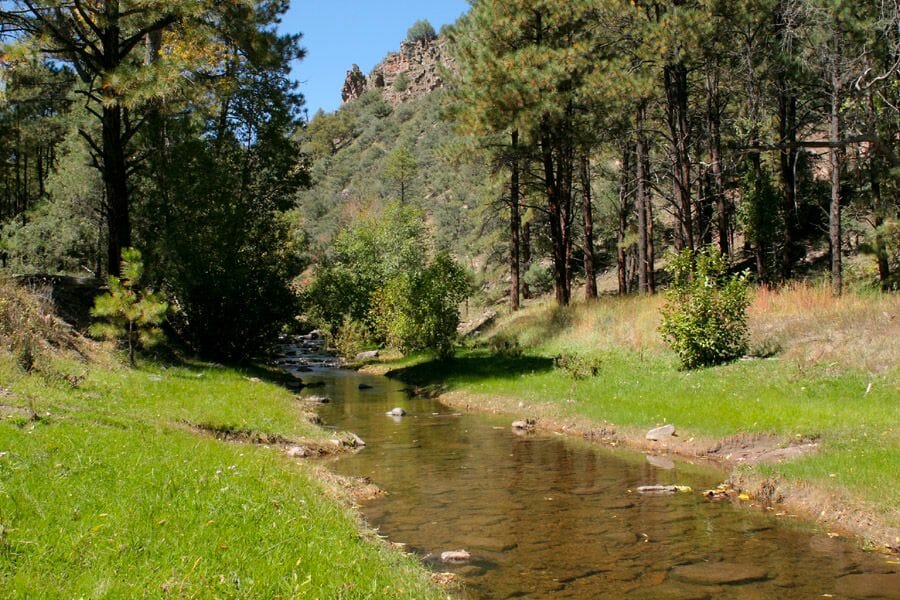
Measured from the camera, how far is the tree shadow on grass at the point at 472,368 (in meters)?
24.4

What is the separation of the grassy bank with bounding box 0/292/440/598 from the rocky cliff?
155565mm

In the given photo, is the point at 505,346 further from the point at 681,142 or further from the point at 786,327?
the point at 786,327

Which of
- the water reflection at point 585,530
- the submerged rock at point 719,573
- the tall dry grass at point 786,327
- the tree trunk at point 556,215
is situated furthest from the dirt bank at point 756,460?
the tree trunk at point 556,215

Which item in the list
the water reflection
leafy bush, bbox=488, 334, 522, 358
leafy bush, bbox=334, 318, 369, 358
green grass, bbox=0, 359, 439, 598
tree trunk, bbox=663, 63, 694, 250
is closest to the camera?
green grass, bbox=0, 359, 439, 598

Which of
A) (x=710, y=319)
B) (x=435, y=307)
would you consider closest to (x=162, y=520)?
(x=710, y=319)

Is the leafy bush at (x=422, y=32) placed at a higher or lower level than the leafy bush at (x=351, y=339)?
higher

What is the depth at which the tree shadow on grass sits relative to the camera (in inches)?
961

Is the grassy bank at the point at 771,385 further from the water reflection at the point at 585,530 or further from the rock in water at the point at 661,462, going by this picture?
the water reflection at the point at 585,530

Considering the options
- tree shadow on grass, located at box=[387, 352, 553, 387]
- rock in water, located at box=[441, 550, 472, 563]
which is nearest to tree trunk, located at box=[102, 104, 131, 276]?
tree shadow on grass, located at box=[387, 352, 553, 387]

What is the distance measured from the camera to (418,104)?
14150 centimetres

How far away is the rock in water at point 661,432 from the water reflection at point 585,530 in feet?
2.88

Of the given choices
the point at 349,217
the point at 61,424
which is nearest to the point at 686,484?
the point at 61,424

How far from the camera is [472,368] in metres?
26.8

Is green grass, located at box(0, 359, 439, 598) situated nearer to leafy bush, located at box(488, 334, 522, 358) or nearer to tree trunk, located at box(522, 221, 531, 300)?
leafy bush, located at box(488, 334, 522, 358)
